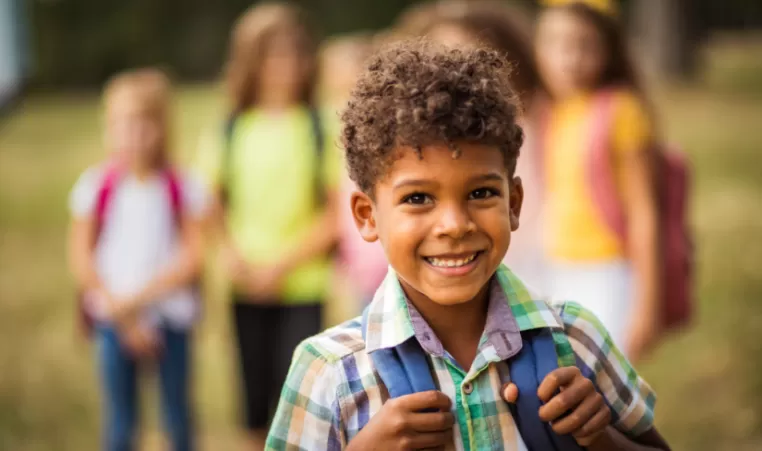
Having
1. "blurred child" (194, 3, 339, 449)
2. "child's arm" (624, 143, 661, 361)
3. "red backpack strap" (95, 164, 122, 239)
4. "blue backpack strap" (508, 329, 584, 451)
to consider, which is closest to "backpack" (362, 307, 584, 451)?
"blue backpack strap" (508, 329, 584, 451)

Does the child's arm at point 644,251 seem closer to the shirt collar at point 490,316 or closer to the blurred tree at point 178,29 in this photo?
the shirt collar at point 490,316

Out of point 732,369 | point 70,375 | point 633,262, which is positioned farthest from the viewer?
point 70,375

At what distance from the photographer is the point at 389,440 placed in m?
1.39

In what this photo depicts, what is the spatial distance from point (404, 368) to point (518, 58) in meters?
2.01

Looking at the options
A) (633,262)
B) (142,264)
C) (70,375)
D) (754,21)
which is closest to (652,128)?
(633,262)

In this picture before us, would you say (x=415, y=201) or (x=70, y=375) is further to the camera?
(x=70, y=375)

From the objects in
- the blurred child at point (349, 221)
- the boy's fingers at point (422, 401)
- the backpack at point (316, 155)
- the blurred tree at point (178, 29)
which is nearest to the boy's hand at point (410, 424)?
the boy's fingers at point (422, 401)

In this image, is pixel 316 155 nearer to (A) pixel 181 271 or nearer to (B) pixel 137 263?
(A) pixel 181 271

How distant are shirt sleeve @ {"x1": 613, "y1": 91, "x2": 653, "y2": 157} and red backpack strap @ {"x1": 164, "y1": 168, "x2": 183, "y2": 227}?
1604mm

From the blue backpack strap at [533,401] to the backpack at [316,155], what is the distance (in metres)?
2.08

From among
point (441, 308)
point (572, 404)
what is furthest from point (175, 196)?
point (572, 404)

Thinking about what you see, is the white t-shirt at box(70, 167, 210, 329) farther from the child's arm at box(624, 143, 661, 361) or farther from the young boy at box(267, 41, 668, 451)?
the young boy at box(267, 41, 668, 451)

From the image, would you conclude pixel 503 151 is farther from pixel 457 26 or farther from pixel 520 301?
pixel 457 26

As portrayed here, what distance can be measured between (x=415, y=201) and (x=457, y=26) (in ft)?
5.95
